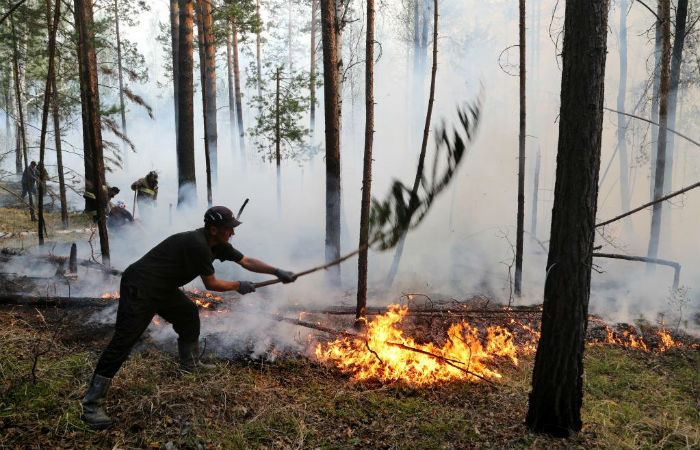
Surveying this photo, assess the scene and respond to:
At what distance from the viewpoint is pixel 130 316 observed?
13.8 feet

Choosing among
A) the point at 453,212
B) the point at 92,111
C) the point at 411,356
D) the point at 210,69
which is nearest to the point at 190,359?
the point at 411,356

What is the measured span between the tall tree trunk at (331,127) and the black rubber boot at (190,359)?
4.91 meters

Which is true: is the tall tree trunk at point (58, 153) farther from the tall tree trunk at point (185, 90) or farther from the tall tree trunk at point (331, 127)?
the tall tree trunk at point (331, 127)

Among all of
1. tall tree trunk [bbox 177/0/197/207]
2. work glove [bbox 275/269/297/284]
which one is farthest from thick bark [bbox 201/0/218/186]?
work glove [bbox 275/269/297/284]

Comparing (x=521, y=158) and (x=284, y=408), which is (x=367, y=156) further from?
(x=521, y=158)

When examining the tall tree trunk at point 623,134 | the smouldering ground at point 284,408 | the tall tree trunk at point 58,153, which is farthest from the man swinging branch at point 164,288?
the tall tree trunk at point 623,134

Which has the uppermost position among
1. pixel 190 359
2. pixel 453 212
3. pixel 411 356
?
pixel 453 212

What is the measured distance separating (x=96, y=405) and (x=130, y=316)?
816mm

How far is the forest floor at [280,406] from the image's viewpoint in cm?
393

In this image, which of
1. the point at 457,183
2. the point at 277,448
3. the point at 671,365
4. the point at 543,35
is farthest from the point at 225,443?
the point at 543,35

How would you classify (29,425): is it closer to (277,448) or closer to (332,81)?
(277,448)

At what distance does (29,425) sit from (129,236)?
8.98 metres

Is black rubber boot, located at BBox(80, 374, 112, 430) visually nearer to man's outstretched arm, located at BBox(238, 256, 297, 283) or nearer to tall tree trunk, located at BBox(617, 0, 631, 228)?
man's outstretched arm, located at BBox(238, 256, 297, 283)

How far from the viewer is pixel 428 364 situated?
5777mm
